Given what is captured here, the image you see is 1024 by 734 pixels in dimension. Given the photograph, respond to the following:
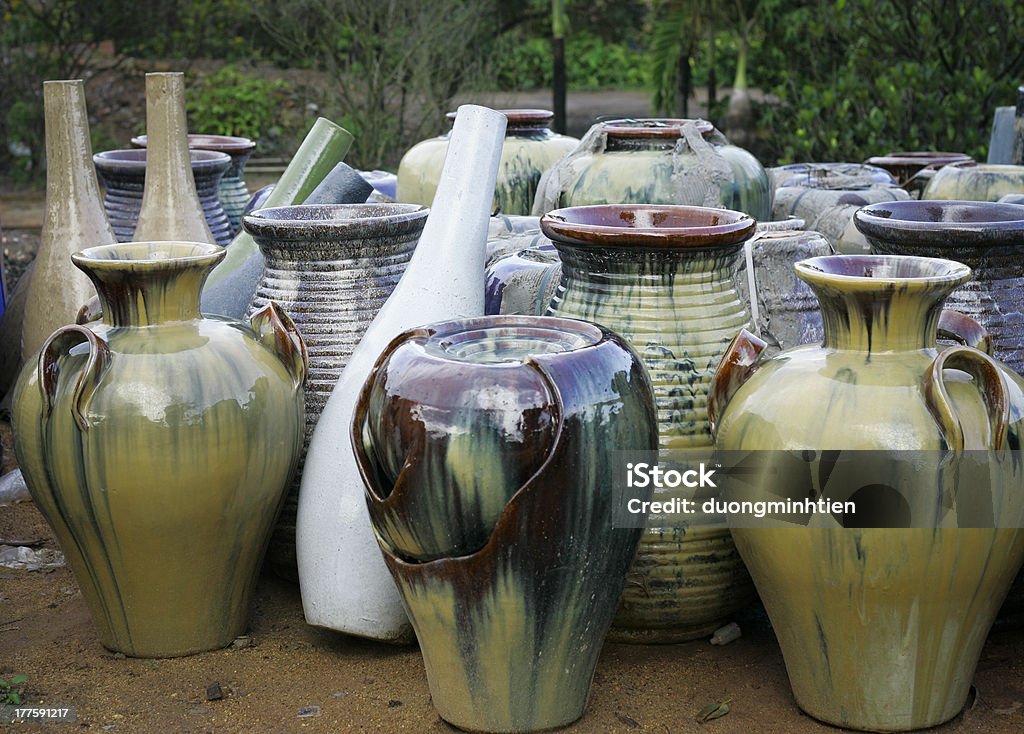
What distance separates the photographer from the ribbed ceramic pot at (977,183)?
3943 millimetres

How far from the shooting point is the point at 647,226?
2803mm

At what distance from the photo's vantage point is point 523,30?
14656mm

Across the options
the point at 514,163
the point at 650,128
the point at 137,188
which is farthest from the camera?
the point at 514,163

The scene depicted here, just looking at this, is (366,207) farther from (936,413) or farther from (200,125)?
(200,125)

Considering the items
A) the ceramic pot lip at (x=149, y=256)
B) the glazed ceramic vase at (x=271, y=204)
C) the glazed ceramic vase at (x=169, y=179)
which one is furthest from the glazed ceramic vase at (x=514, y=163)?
the ceramic pot lip at (x=149, y=256)

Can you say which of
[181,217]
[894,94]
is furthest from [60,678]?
[894,94]

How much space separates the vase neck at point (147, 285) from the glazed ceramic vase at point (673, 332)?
2.51 feet

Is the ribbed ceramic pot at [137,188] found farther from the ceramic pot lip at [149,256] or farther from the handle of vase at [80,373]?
the handle of vase at [80,373]

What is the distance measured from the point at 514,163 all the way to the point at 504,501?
2.53 metres

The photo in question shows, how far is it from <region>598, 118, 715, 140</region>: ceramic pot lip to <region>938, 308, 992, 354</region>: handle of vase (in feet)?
4.47

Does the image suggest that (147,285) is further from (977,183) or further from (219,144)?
(977,183)

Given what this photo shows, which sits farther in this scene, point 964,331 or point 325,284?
point 325,284

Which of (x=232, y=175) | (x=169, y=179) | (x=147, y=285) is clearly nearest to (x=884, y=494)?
(x=147, y=285)

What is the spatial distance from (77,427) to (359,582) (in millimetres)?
657
